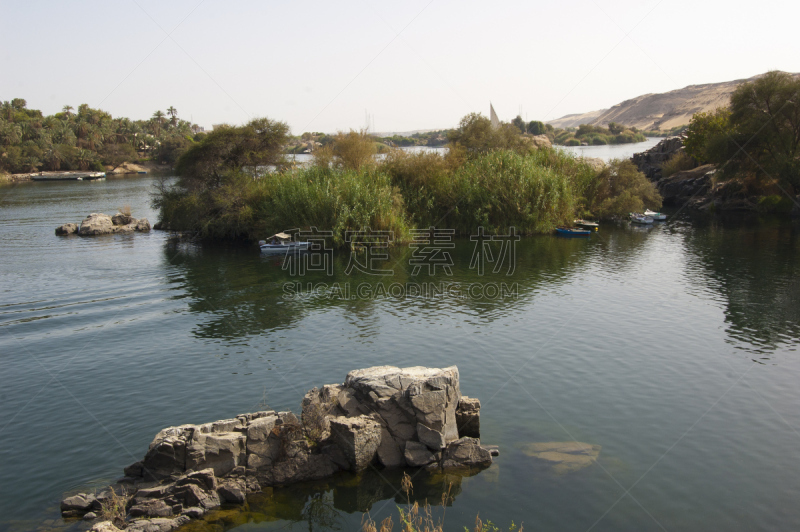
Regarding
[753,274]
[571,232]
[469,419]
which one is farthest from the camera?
[571,232]

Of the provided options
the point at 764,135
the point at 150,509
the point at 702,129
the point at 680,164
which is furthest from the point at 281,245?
the point at 680,164

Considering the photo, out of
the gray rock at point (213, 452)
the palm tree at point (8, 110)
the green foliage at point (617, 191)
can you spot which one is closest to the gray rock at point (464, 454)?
the gray rock at point (213, 452)

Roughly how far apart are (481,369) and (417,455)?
25.9 ft

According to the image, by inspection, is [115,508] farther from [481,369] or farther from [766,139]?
[766,139]

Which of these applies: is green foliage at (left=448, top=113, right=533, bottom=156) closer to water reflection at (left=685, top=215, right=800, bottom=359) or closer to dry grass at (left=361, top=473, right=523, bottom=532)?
water reflection at (left=685, top=215, right=800, bottom=359)

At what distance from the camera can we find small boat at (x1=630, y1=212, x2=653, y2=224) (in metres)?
66.8

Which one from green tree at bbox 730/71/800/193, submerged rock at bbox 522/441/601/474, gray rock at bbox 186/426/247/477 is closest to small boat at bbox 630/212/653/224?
green tree at bbox 730/71/800/193

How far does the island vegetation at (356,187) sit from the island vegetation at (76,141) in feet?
253

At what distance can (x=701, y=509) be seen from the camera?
14633 millimetres

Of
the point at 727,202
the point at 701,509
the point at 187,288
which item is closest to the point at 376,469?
the point at 701,509

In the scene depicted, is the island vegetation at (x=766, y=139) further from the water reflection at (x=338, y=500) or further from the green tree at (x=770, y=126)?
the water reflection at (x=338, y=500)

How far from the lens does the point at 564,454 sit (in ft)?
56.1

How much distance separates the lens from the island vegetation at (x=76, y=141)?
473 ft

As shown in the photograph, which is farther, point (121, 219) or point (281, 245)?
point (121, 219)
